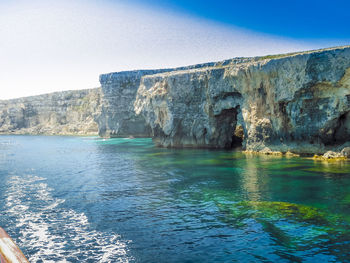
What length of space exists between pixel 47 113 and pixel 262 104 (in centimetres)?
13295

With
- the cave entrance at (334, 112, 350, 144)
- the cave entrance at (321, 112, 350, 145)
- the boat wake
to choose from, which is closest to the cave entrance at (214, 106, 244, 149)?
the cave entrance at (321, 112, 350, 145)

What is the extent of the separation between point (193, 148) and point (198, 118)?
5.40m

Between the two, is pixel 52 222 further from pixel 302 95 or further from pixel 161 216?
pixel 302 95

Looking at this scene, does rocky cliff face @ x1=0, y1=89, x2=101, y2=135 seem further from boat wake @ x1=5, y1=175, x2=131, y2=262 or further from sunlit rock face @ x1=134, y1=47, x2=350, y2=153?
boat wake @ x1=5, y1=175, x2=131, y2=262

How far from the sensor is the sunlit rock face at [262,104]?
34688 mm

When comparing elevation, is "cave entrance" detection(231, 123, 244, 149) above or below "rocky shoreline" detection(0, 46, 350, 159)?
below

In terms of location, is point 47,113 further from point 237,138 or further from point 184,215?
point 184,215

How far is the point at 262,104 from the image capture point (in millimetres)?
42219

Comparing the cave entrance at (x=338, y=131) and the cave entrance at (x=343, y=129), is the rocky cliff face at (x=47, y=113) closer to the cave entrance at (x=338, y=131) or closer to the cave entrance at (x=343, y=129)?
the cave entrance at (x=338, y=131)

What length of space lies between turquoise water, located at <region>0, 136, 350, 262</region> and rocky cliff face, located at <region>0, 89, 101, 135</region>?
12010cm

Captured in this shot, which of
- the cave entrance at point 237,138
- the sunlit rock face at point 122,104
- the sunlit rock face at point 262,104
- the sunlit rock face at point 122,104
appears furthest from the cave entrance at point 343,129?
the sunlit rock face at point 122,104

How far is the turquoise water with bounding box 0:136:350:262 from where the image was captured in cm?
1266

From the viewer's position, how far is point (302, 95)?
36.7m

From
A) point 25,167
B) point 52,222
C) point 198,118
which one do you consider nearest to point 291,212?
point 52,222
